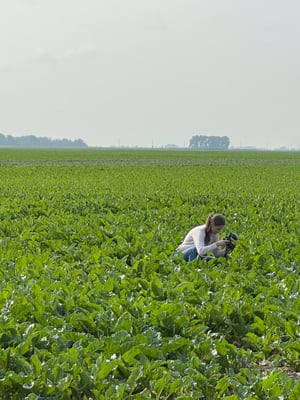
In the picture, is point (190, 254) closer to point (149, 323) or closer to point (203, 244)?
point (203, 244)

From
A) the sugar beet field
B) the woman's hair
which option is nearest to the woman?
the woman's hair

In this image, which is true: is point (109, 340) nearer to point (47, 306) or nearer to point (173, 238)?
point (47, 306)

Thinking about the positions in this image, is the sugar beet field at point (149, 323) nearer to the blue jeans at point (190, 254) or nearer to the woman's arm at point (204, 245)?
the woman's arm at point (204, 245)

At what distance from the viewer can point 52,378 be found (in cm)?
443

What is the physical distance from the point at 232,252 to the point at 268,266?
96 centimetres

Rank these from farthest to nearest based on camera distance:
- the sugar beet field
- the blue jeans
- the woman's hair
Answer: the blue jeans → the woman's hair → the sugar beet field

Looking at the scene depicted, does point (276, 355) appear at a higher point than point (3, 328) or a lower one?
lower

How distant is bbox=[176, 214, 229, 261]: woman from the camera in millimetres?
8836

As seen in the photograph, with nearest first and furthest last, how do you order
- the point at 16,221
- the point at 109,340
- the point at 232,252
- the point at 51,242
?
the point at 109,340
the point at 232,252
the point at 51,242
the point at 16,221

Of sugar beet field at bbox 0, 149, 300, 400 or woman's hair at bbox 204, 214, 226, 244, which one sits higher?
woman's hair at bbox 204, 214, 226, 244

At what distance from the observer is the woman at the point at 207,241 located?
884cm

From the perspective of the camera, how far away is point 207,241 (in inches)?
361

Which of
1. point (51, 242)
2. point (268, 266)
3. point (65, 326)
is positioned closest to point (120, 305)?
point (65, 326)

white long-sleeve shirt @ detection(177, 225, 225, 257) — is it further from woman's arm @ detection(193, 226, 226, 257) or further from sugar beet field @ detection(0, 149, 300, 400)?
sugar beet field @ detection(0, 149, 300, 400)
